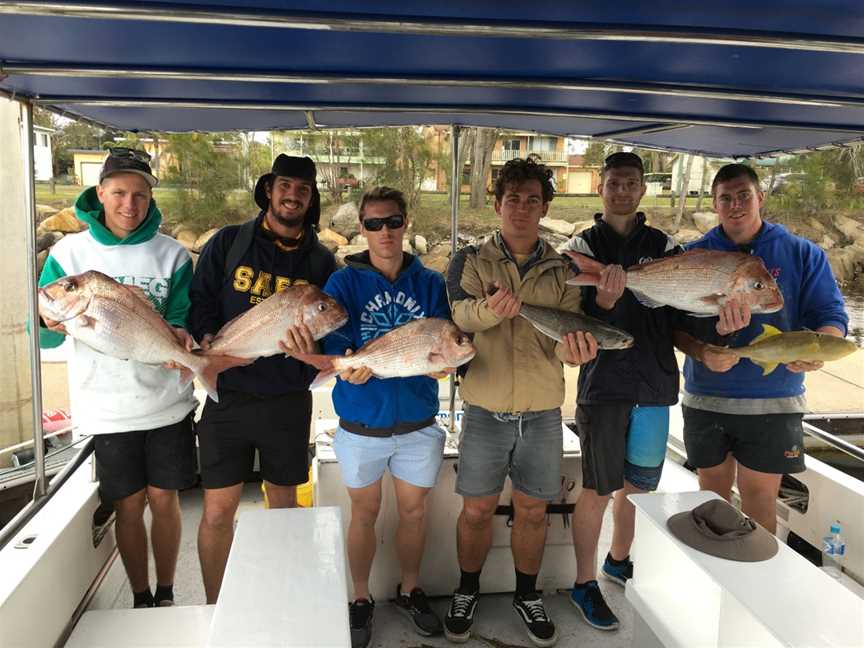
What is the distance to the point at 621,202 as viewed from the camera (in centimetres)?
333

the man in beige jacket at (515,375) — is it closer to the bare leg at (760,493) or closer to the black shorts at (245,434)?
the black shorts at (245,434)

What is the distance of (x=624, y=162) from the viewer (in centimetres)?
330

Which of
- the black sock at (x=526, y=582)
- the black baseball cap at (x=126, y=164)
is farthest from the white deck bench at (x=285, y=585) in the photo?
the black baseball cap at (x=126, y=164)

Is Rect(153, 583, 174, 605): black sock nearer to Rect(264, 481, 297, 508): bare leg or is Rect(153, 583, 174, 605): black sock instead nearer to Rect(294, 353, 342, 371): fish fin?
Rect(264, 481, 297, 508): bare leg

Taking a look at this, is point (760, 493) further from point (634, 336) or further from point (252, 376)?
point (252, 376)

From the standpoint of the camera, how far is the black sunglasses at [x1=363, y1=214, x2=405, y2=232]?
3.03 m

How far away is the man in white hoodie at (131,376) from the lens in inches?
120

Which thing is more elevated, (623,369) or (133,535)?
(623,369)

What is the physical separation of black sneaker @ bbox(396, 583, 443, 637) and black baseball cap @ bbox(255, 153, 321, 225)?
2129 mm

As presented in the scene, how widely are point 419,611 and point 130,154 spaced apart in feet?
9.25

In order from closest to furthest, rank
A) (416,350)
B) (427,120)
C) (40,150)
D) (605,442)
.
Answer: (416,350) → (605,442) → (427,120) → (40,150)

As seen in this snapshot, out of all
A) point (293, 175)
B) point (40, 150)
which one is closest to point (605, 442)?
point (293, 175)

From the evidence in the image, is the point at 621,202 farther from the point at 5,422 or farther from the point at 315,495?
the point at 5,422

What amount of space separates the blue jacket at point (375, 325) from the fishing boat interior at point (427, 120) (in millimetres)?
643
